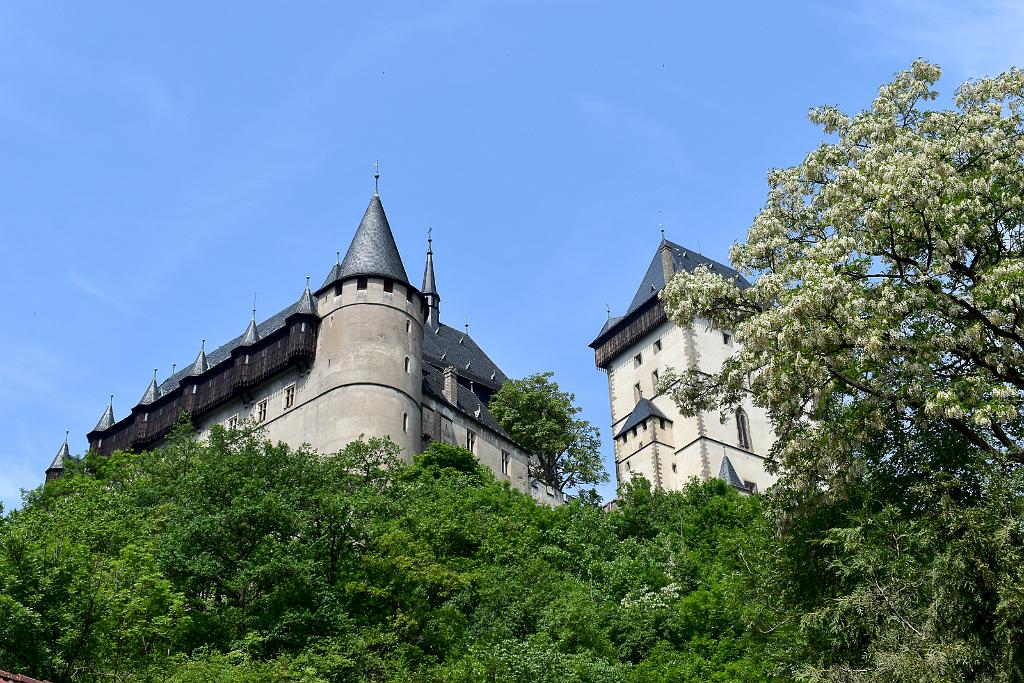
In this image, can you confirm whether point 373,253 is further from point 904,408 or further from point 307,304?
point 904,408

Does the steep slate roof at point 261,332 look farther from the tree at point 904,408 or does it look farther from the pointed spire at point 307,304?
the tree at point 904,408

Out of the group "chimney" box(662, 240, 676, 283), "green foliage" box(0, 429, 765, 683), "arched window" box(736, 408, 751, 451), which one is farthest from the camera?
"chimney" box(662, 240, 676, 283)

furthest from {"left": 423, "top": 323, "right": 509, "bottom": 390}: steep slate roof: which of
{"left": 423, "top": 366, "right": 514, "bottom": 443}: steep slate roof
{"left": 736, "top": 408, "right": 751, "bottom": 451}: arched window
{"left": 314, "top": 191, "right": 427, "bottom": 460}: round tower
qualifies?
{"left": 736, "top": 408, "right": 751, "bottom": 451}: arched window

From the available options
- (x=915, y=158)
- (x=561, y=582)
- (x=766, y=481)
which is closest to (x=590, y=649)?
Result: (x=561, y=582)

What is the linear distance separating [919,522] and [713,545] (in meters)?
23.8

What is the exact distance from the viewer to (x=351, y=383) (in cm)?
5169

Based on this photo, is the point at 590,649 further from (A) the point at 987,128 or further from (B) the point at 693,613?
(A) the point at 987,128

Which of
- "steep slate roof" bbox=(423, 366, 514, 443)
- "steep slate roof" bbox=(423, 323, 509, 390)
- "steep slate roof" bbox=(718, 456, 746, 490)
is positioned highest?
"steep slate roof" bbox=(423, 323, 509, 390)

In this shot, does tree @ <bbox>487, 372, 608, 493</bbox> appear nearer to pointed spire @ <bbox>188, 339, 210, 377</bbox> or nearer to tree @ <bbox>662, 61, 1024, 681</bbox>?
pointed spire @ <bbox>188, 339, 210, 377</bbox>

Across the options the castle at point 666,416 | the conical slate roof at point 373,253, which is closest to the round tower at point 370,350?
the conical slate roof at point 373,253

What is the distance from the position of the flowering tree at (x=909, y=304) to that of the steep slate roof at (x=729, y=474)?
138 ft

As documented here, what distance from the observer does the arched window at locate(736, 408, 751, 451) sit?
69.1 m

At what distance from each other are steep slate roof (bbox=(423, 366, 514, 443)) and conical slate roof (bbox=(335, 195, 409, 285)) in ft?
16.2

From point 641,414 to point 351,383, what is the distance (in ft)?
74.6
